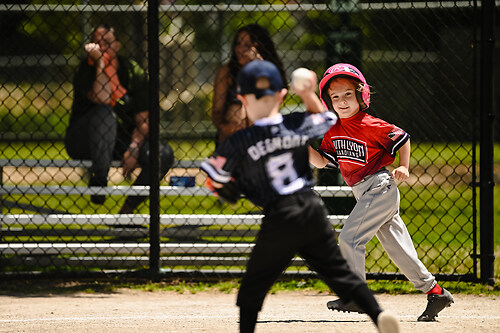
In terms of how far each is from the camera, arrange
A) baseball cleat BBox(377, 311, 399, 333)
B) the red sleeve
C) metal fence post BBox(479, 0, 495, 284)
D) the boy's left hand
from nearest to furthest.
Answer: baseball cleat BBox(377, 311, 399, 333)
the boy's left hand
the red sleeve
metal fence post BBox(479, 0, 495, 284)

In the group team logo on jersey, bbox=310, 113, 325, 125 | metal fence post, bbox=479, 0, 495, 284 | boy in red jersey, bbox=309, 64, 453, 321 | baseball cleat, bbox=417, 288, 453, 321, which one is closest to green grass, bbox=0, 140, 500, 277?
metal fence post, bbox=479, 0, 495, 284

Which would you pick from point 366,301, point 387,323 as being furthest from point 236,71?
point 387,323

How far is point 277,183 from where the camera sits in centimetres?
322

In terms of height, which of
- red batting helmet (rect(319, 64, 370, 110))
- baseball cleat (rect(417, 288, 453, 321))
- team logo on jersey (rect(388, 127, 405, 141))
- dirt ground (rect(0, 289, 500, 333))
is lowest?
dirt ground (rect(0, 289, 500, 333))

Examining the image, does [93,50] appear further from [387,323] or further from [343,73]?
[387,323]

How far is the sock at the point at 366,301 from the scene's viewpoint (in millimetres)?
3248

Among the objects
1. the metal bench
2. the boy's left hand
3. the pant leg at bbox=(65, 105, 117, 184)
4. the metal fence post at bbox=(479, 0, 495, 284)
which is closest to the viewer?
the boy's left hand

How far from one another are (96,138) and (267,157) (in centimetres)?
293

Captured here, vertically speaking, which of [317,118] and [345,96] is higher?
[345,96]

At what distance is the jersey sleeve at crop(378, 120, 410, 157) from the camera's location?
13.4ft

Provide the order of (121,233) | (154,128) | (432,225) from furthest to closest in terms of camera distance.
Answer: (432,225)
(121,233)
(154,128)

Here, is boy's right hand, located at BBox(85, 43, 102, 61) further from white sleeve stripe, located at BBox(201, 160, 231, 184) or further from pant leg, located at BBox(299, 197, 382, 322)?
pant leg, located at BBox(299, 197, 382, 322)

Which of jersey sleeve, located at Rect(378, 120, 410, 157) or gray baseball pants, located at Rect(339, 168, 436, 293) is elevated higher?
jersey sleeve, located at Rect(378, 120, 410, 157)

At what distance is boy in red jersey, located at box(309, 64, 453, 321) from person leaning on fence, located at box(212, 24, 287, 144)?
57.6 inches
